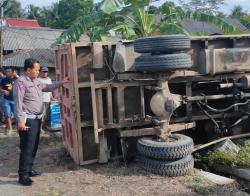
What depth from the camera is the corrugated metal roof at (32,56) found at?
2067 centimetres

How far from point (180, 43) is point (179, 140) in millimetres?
1443

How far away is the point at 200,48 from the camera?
687 cm

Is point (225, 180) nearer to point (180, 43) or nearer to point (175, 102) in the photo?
point (175, 102)

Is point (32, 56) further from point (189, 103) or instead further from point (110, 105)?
point (189, 103)

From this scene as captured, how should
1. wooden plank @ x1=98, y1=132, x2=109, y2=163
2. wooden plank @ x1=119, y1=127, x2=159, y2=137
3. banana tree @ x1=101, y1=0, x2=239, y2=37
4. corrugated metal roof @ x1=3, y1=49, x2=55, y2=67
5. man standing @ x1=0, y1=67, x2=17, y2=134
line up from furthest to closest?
corrugated metal roof @ x1=3, y1=49, x2=55, y2=67 → man standing @ x1=0, y1=67, x2=17, y2=134 → banana tree @ x1=101, y1=0, x2=239, y2=37 → wooden plank @ x1=98, y1=132, x2=109, y2=163 → wooden plank @ x1=119, y1=127, x2=159, y2=137

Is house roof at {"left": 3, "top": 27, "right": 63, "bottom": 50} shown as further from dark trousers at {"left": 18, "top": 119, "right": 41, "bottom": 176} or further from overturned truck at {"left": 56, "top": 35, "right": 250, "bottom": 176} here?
dark trousers at {"left": 18, "top": 119, "right": 41, "bottom": 176}

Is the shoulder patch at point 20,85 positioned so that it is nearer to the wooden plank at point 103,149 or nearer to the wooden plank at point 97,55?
the wooden plank at point 97,55

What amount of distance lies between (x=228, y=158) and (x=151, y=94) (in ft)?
5.30

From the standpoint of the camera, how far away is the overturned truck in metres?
5.86

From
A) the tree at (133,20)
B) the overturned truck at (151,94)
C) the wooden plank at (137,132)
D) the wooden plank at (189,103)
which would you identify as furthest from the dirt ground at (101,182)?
the tree at (133,20)

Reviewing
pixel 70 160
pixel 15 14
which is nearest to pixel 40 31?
pixel 70 160

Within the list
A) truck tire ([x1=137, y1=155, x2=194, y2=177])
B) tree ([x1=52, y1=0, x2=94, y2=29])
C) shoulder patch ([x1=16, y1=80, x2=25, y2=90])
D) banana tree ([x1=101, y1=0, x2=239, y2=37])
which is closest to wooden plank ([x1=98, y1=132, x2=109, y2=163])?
truck tire ([x1=137, y1=155, x2=194, y2=177])

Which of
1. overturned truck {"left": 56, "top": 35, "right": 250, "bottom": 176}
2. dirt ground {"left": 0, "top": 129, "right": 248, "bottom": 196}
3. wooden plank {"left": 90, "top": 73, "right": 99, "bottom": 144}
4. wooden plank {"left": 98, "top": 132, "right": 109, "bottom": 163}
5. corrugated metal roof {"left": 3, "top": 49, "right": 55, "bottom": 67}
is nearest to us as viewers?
dirt ground {"left": 0, "top": 129, "right": 248, "bottom": 196}

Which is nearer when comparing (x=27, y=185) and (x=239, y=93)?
(x=27, y=185)
